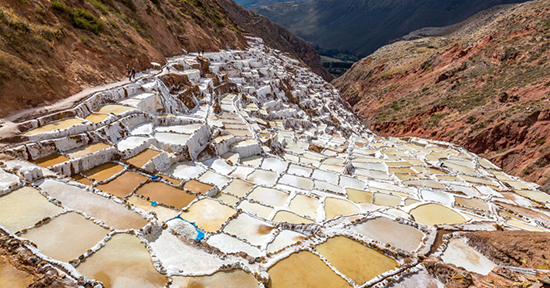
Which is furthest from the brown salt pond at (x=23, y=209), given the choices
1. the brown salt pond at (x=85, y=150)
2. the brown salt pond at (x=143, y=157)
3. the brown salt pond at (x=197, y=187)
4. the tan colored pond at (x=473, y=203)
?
the tan colored pond at (x=473, y=203)

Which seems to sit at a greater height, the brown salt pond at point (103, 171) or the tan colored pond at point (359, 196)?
the brown salt pond at point (103, 171)

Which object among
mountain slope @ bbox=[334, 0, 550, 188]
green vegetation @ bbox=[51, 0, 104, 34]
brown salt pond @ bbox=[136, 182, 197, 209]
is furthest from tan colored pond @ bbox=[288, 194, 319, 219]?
mountain slope @ bbox=[334, 0, 550, 188]

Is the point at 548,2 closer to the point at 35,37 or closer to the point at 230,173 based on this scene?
the point at 230,173

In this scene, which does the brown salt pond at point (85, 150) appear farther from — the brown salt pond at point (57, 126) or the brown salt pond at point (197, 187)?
the brown salt pond at point (197, 187)

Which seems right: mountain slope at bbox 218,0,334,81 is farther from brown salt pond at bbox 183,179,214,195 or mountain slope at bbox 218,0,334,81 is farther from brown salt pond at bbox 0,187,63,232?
brown salt pond at bbox 0,187,63,232

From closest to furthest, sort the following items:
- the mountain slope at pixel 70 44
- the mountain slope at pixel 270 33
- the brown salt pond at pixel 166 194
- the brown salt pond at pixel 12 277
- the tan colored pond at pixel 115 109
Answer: the brown salt pond at pixel 12 277
the brown salt pond at pixel 166 194
the mountain slope at pixel 70 44
the tan colored pond at pixel 115 109
the mountain slope at pixel 270 33

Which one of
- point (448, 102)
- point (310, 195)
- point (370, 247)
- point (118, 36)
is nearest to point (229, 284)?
point (370, 247)
